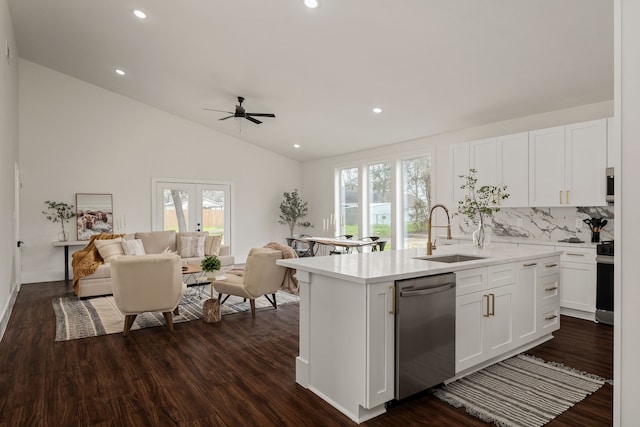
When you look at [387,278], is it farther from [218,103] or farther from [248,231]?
[248,231]

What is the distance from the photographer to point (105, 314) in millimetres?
4785

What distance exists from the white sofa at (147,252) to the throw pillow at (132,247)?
0.39 m

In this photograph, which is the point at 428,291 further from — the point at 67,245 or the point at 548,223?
the point at 67,245

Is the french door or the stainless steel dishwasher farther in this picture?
the french door

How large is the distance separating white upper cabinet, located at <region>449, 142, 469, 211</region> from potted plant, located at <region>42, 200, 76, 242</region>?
6.87 m

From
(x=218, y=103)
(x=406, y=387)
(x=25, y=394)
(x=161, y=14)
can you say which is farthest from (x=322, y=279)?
(x=218, y=103)

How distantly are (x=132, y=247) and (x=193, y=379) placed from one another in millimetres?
4011

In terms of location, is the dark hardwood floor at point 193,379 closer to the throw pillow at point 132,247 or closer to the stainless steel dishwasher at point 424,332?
the stainless steel dishwasher at point 424,332

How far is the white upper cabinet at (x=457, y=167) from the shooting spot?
5.75 metres

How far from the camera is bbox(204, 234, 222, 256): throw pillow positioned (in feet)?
24.4

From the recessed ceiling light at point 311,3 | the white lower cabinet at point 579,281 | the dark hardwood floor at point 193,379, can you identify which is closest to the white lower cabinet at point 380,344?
the dark hardwood floor at point 193,379

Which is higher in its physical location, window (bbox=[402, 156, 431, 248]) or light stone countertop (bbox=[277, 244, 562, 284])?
window (bbox=[402, 156, 431, 248])

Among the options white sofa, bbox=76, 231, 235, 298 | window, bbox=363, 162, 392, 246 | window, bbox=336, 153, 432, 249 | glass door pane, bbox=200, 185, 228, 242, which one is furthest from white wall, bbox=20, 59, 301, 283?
window, bbox=363, 162, 392, 246

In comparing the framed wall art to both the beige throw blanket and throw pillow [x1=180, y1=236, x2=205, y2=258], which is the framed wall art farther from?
throw pillow [x1=180, y1=236, x2=205, y2=258]
